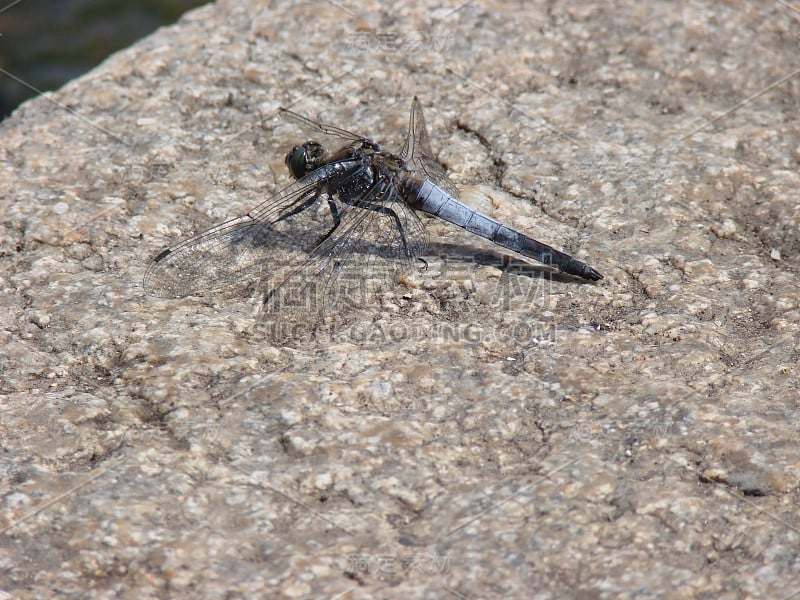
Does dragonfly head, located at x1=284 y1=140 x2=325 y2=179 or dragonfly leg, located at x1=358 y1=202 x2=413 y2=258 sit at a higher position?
dragonfly head, located at x1=284 y1=140 x2=325 y2=179

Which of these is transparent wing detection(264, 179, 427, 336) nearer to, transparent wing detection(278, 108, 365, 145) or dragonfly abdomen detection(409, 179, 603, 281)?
dragonfly abdomen detection(409, 179, 603, 281)

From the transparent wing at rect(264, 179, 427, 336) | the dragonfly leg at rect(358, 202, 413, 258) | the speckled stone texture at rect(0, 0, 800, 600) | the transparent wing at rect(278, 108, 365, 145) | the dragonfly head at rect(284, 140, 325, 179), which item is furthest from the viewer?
the transparent wing at rect(278, 108, 365, 145)

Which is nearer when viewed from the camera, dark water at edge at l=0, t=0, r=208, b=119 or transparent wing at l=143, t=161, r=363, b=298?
transparent wing at l=143, t=161, r=363, b=298

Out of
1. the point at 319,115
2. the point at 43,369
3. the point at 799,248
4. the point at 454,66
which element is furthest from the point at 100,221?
the point at 799,248

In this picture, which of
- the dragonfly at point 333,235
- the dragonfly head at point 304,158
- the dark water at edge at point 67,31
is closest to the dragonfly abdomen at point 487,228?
the dragonfly at point 333,235

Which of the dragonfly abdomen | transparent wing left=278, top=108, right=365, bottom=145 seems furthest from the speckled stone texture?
transparent wing left=278, top=108, right=365, bottom=145

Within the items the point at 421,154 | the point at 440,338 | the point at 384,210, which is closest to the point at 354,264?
the point at 384,210

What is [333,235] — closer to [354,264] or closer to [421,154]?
[354,264]
